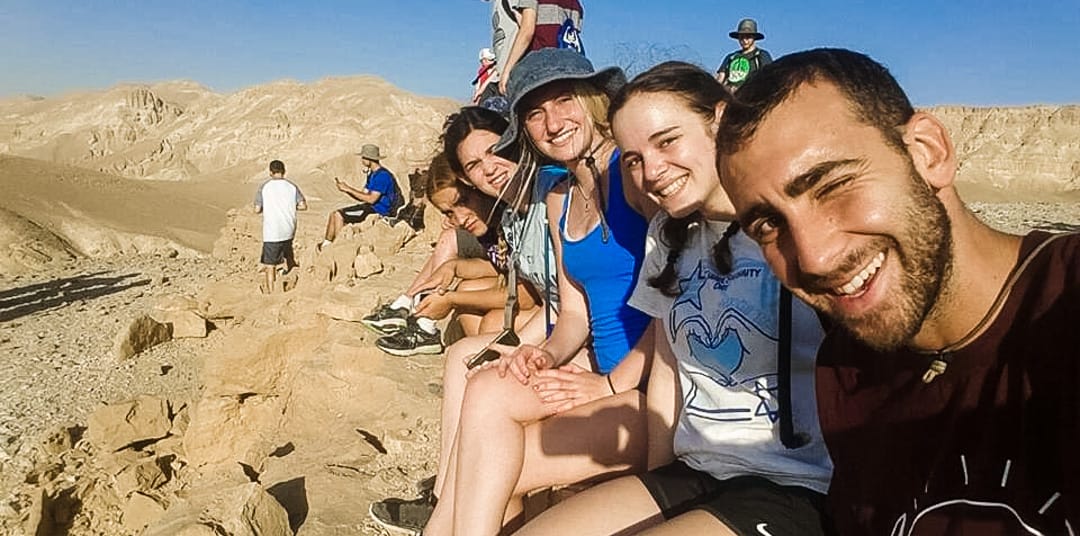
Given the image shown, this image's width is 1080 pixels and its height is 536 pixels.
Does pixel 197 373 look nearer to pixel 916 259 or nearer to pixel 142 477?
pixel 142 477

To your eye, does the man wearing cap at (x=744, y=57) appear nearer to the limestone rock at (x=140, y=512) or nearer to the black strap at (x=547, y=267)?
the black strap at (x=547, y=267)

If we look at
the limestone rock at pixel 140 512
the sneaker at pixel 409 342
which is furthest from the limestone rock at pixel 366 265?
the limestone rock at pixel 140 512

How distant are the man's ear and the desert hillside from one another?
2.65 metres

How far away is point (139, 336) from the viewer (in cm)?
912

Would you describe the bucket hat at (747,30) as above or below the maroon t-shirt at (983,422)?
above

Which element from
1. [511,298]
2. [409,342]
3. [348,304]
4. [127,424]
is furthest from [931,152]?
[127,424]

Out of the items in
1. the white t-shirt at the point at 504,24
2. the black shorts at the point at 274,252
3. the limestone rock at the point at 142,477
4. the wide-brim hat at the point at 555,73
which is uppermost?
the white t-shirt at the point at 504,24

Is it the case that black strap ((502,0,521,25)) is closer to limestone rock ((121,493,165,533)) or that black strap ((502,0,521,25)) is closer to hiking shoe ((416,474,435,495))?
hiking shoe ((416,474,435,495))

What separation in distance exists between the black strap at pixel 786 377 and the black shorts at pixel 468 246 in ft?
8.42

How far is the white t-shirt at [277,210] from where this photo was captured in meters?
10.4

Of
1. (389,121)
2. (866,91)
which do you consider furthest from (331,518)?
(389,121)

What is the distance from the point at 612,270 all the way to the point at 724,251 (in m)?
0.65

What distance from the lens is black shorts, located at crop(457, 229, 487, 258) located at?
14.0 feet

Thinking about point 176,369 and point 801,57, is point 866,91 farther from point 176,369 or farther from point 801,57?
point 176,369
